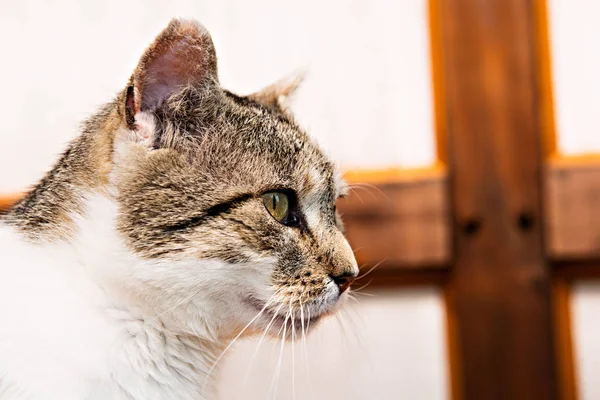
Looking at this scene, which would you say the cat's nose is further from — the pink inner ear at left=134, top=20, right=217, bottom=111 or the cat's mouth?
the pink inner ear at left=134, top=20, right=217, bottom=111

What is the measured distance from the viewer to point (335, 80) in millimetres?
1346

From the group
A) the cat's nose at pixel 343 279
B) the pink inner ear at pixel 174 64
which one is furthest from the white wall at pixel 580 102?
the pink inner ear at pixel 174 64

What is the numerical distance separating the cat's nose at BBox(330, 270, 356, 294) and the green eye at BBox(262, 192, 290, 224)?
86mm

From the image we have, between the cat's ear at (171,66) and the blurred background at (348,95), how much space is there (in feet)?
2.14

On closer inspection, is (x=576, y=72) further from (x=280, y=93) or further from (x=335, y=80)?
(x=280, y=93)

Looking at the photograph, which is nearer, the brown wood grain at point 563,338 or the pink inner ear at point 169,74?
the pink inner ear at point 169,74

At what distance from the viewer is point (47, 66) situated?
4.51ft

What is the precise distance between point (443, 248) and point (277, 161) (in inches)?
26.6

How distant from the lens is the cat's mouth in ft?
2.16

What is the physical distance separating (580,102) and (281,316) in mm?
911

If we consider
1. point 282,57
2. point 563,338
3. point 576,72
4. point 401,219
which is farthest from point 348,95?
point 563,338

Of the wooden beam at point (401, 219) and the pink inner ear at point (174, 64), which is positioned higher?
the pink inner ear at point (174, 64)

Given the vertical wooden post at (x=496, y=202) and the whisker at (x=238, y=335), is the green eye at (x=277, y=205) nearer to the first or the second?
the whisker at (x=238, y=335)

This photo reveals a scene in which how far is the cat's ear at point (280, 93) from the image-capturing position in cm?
84
